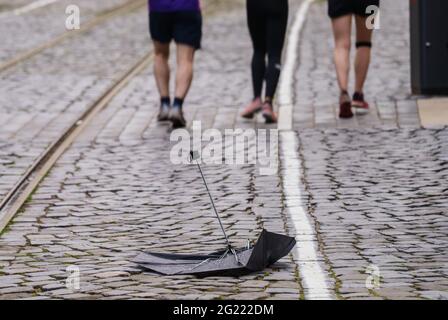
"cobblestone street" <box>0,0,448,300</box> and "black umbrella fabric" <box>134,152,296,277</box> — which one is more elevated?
"black umbrella fabric" <box>134,152,296,277</box>

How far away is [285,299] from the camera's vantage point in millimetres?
6793

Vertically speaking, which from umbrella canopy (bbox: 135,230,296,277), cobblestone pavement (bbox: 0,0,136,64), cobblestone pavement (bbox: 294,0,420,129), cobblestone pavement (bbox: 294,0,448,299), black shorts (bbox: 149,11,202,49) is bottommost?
cobblestone pavement (bbox: 294,0,420,129)

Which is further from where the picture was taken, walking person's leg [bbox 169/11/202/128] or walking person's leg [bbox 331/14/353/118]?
walking person's leg [bbox 331/14/353/118]

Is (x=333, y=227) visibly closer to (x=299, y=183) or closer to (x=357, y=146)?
(x=299, y=183)

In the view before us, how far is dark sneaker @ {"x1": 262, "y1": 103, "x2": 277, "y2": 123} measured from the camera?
13320 millimetres

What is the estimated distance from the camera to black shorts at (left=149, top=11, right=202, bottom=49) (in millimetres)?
13352

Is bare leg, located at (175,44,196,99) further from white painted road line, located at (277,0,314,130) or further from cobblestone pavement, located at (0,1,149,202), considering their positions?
cobblestone pavement, located at (0,1,149,202)

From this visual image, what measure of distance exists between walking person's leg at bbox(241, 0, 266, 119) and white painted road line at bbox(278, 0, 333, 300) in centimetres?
30

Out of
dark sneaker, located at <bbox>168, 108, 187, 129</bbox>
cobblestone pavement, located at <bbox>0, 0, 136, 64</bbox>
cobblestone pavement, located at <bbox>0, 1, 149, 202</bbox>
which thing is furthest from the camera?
cobblestone pavement, located at <bbox>0, 0, 136, 64</bbox>

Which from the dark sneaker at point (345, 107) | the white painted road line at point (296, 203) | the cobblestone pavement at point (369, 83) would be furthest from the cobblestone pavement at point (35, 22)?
the dark sneaker at point (345, 107)

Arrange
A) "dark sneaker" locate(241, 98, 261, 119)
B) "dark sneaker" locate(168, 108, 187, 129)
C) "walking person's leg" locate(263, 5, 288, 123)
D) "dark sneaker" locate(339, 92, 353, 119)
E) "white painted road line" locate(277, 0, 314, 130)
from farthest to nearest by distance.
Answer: "white painted road line" locate(277, 0, 314, 130), "dark sneaker" locate(241, 98, 261, 119), "dark sneaker" locate(339, 92, 353, 119), "walking person's leg" locate(263, 5, 288, 123), "dark sneaker" locate(168, 108, 187, 129)

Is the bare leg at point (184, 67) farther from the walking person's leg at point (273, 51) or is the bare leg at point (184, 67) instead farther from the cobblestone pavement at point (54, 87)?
the cobblestone pavement at point (54, 87)

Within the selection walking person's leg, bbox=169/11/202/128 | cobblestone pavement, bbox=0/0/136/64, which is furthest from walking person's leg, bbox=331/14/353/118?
cobblestone pavement, bbox=0/0/136/64
